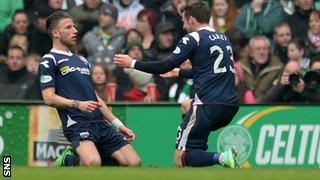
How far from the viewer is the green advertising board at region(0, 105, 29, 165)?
18.1 meters

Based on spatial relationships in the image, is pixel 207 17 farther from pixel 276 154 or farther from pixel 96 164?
pixel 276 154

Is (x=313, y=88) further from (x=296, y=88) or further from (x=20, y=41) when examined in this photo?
(x=20, y=41)

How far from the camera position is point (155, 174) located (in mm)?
12391

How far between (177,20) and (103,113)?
18.6 feet

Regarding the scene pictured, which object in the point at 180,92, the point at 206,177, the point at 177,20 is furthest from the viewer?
the point at 177,20

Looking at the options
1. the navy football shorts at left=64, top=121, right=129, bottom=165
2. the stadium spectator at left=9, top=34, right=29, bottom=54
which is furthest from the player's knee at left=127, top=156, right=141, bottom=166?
the stadium spectator at left=9, top=34, right=29, bottom=54

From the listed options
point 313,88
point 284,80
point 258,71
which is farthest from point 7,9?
point 313,88

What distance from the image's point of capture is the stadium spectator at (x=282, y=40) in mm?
19422

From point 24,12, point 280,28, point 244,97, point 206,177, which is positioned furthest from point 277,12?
point 206,177

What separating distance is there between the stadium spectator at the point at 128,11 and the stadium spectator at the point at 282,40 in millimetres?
2343

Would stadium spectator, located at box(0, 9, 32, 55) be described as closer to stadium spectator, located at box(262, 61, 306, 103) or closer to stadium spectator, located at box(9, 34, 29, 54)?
stadium spectator, located at box(9, 34, 29, 54)

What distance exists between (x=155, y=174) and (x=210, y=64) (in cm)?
235

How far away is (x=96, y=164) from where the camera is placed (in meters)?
14.2

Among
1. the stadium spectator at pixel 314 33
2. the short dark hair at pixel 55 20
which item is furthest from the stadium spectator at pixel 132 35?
the short dark hair at pixel 55 20
